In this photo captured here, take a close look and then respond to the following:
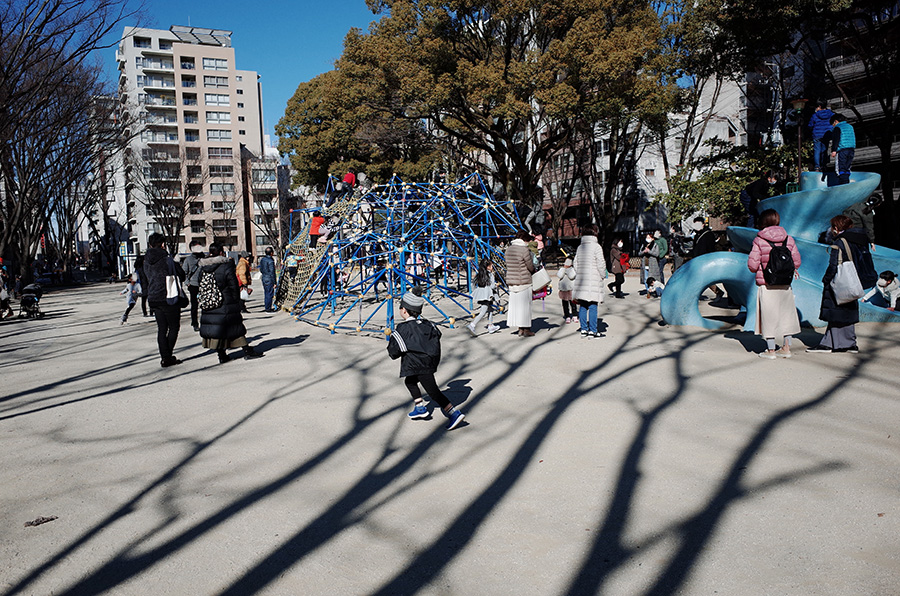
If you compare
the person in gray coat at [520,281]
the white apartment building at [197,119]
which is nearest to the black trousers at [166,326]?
the person in gray coat at [520,281]

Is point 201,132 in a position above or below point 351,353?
above

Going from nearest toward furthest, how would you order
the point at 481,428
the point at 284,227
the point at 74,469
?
the point at 74,469
the point at 481,428
the point at 284,227

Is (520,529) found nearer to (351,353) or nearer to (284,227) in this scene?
(351,353)

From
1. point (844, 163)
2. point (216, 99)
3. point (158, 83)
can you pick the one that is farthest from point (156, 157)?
point (844, 163)

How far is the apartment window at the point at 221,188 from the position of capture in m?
56.2

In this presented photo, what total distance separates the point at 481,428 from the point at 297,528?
2.05 metres

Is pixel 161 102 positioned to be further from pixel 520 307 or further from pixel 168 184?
pixel 520 307

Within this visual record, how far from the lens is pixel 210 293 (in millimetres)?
7949

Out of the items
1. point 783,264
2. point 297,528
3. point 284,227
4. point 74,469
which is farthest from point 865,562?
point 284,227

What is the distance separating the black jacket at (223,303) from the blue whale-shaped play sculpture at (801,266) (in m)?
6.48

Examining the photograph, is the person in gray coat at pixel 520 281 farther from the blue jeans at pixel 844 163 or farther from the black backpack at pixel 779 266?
the blue jeans at pixel 844 163

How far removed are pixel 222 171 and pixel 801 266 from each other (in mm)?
56013

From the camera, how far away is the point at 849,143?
379 inches

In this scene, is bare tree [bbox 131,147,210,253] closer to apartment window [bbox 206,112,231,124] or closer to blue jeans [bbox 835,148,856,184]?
apartment window [bbox 206,112,231,124]
